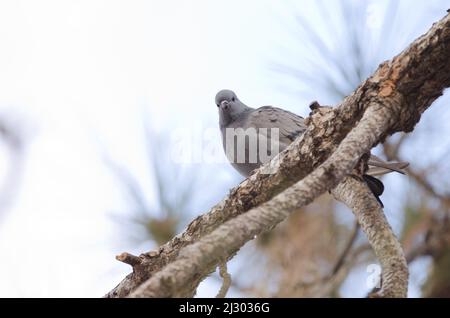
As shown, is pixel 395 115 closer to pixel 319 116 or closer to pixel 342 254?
pixel 319 116

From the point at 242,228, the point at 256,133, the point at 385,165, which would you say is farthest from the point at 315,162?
the point at 256,133

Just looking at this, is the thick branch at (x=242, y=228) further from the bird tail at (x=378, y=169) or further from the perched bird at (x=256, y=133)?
the perched bird at (x=256, y=133)

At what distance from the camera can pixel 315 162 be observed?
2928mm

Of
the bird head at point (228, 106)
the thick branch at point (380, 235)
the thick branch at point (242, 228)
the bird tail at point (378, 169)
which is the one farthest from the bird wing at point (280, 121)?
the thick branch at point (242, 228)

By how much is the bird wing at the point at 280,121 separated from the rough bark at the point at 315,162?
1.43m

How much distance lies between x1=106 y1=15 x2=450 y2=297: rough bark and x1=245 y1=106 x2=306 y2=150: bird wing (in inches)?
56.3

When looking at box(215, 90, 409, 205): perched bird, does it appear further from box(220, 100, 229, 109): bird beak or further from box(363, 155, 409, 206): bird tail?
box(363, 155, 409, 206): bird tail

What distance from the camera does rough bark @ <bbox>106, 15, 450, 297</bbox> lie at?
1837mm

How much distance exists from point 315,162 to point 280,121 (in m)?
1.86

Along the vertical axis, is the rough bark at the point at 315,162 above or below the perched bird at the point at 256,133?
below

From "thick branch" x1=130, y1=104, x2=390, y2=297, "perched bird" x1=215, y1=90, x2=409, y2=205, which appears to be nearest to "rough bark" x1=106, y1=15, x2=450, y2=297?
"thick branch" x1=130, y1=104, x2=390, y2=297

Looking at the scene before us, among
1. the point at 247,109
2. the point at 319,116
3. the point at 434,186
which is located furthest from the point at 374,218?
the point at 247,109

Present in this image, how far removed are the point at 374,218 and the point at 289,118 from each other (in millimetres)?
2301

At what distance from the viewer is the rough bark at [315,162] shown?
184 cm
